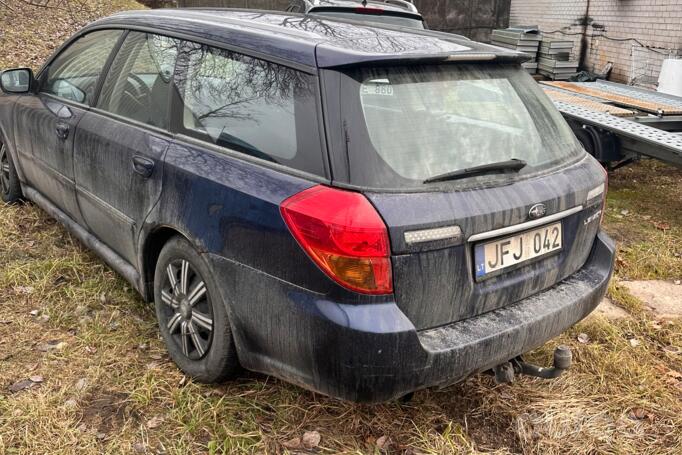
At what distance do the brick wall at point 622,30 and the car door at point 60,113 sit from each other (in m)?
8.23

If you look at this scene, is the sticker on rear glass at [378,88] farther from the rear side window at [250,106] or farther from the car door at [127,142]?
the car door at [127,142]

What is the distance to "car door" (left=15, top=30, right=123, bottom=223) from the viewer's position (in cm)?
355

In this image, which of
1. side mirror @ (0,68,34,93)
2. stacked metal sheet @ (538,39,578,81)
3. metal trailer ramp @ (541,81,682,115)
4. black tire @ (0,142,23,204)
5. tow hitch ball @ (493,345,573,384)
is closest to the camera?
tow hitch ball @ (493,345,573,384)

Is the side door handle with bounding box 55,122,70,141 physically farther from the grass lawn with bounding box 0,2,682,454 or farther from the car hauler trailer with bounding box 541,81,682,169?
the car hauler trailer with bounding box 541,81,682,169

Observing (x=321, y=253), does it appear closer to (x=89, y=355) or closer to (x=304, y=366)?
(x=304, y=366)

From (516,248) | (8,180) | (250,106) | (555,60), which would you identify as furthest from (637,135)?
(555,60)

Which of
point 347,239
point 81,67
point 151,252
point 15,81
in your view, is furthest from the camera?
point 15,81

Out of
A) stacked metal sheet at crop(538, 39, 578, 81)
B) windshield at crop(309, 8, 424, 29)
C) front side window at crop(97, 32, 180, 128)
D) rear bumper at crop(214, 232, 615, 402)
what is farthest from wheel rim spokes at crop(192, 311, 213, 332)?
stacked metal sheet at crop(538, 39, 578, 81)

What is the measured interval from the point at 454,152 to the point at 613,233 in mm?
3254

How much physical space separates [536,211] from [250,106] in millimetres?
1228

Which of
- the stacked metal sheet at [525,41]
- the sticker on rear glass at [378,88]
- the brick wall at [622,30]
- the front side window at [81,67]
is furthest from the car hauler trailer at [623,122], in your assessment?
the front side window at [81,67]

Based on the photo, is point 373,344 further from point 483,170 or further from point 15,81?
point 15,81

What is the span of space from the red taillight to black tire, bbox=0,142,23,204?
3.58 meters

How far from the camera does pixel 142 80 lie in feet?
10.2
